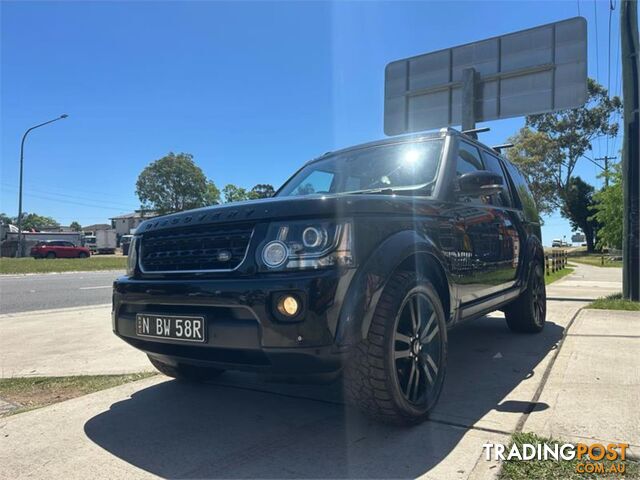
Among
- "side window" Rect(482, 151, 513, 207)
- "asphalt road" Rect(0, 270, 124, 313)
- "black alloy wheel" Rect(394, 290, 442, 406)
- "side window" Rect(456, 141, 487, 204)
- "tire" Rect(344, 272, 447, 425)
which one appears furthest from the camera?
"asphalt road" Rect(0, 270, 124, 313)

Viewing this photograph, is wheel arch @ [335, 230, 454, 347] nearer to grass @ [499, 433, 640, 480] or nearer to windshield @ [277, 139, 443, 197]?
windshield @ [277, 139, 443, 197]

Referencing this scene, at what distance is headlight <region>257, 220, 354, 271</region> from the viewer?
2.29m

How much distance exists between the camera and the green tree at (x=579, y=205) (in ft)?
140

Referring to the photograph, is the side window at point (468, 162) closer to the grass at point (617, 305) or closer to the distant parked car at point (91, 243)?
the grass at point (617, 305)

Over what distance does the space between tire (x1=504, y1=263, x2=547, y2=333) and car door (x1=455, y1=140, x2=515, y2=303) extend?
0.71 metres

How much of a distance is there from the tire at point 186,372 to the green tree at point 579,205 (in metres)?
44.2

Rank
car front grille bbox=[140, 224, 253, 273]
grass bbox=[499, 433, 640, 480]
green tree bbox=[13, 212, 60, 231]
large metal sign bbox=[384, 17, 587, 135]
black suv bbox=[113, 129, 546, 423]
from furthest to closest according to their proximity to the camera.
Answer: green tree bbox=[13, 212, 60, 231] < large metal sign bbox=[384, 17, 587, 135] < car front grille bbox=[140, 224, 253, 273] < black suv bbox=[113, 129, 546, 423] < grass bbox=[499, 433, 640, 480]

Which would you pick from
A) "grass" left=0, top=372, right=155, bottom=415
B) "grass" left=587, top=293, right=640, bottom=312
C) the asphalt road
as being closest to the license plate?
"grass" left=0, top=372, right=155, bottom=415

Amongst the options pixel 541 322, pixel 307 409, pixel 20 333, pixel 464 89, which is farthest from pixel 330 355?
pixel 464 89

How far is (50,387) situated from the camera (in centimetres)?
375

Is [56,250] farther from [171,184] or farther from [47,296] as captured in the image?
[47,296]

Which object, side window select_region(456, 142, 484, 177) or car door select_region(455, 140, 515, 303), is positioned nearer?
car door select_region(455, 140, 515, 303)

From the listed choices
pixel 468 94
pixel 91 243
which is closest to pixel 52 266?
pixel 468 94

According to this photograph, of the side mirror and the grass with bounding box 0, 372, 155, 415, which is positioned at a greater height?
the side mirror
